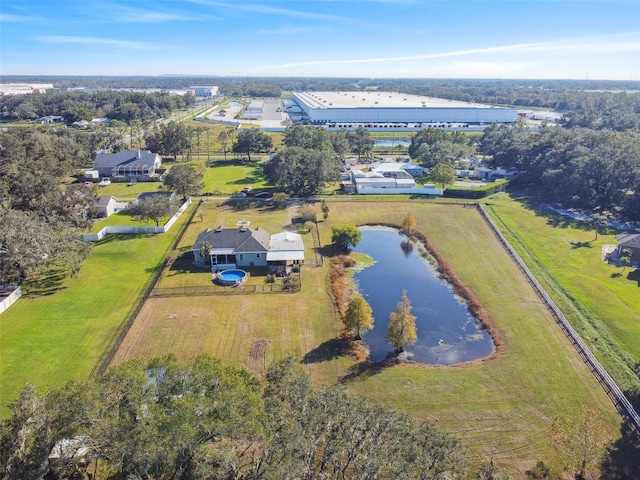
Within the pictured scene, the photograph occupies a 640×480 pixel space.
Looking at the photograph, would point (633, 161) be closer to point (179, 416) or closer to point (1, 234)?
point (179, 416)

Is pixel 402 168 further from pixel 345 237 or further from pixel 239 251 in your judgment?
pixel 239 251

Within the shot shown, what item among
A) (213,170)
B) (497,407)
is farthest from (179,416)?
(213,170)

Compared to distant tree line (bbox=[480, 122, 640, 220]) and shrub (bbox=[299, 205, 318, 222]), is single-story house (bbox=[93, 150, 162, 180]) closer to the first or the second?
→ shrub (bbox=[299, 205, 318, 222])

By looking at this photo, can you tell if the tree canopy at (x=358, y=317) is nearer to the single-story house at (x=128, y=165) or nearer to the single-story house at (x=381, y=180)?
the single-story house at (x=381, y=180)

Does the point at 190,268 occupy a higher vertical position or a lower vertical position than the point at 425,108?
lower

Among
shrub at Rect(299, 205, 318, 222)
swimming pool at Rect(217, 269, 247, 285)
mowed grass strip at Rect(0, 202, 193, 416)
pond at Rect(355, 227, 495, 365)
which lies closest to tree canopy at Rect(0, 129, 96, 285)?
mowed grass strip at Rect(0, 202, 193, 416)

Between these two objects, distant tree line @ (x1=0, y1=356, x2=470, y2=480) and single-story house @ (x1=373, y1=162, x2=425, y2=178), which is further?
single-story house @ (x1=373, y1=162, x2=425, y2=178)

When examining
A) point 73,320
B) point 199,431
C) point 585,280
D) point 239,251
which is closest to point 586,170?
point 585,280
